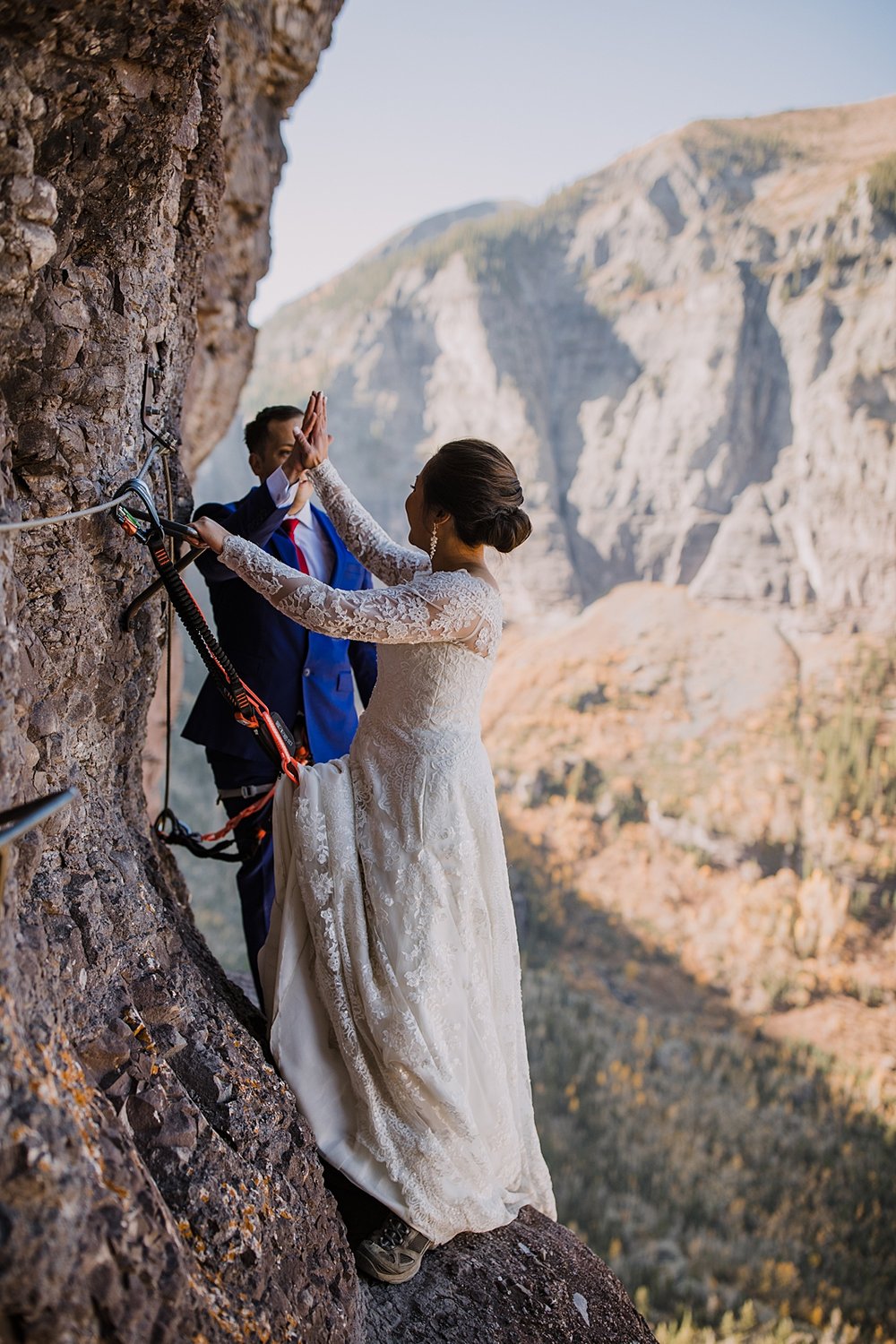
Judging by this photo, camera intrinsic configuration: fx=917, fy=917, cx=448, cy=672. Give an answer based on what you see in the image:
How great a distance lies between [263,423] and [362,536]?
0.60 meters

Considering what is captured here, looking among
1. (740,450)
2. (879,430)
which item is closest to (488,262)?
(740,450)

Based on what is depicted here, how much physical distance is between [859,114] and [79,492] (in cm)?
4179

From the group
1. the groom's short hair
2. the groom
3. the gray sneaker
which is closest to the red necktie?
the groom

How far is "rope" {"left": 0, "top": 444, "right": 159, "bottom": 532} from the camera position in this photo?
1.86m

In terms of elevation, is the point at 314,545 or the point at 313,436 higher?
the point at 313,436

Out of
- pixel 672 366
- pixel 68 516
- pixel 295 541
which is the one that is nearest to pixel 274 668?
pixel 295 541

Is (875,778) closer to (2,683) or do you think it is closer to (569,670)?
(569,670)

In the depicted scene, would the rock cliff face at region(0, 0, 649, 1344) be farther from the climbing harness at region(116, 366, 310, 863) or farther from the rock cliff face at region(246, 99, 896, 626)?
the rock cliff face at region(246, 99, 896, 626)

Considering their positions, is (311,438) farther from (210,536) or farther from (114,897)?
(114,897)

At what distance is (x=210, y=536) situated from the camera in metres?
2.40

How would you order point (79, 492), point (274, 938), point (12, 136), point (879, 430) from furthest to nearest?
point (879, 430), point (274, 938), point (79, 492), point (12, 136)

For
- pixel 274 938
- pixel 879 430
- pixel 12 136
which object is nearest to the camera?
pixel 12 136

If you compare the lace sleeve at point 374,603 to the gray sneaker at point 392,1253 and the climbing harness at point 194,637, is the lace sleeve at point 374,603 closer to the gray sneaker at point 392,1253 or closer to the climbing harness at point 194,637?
the climbing harness at point 194,637

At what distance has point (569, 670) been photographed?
95.6ft
